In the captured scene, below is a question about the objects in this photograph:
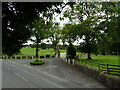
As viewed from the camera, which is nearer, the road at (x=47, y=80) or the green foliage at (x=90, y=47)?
the road at (x=47, y=80)

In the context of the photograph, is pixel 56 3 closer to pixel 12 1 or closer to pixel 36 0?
pixel 36 0

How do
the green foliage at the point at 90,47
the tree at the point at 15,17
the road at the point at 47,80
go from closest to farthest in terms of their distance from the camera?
1. the tree at the point at 15,17
2. the road at the point at 47,80
3. the green foliage at the point at 90,47

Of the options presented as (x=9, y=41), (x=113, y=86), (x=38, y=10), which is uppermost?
(x=38, y=10)

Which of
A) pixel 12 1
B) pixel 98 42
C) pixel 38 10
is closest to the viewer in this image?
pixel 12 1

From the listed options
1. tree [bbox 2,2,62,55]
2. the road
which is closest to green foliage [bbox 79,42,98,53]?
the road

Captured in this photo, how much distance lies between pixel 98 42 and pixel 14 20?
23.2 meters

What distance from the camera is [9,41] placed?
6805 mm

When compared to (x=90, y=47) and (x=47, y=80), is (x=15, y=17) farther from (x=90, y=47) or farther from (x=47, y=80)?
(x=90, y=47)

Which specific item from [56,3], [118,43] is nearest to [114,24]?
[118,43]

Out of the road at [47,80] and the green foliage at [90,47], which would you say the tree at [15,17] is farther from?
the green foliage at [90,47]

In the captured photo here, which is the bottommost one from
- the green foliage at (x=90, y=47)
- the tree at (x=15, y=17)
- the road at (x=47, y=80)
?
the road at (x=47, y=80)

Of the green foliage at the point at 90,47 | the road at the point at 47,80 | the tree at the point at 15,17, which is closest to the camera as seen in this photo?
the tree at the point at 15,17

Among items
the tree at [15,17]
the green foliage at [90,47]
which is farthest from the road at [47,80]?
the green foliage at [90,47]

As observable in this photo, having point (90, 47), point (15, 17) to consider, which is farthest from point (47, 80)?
point (90, 47)
